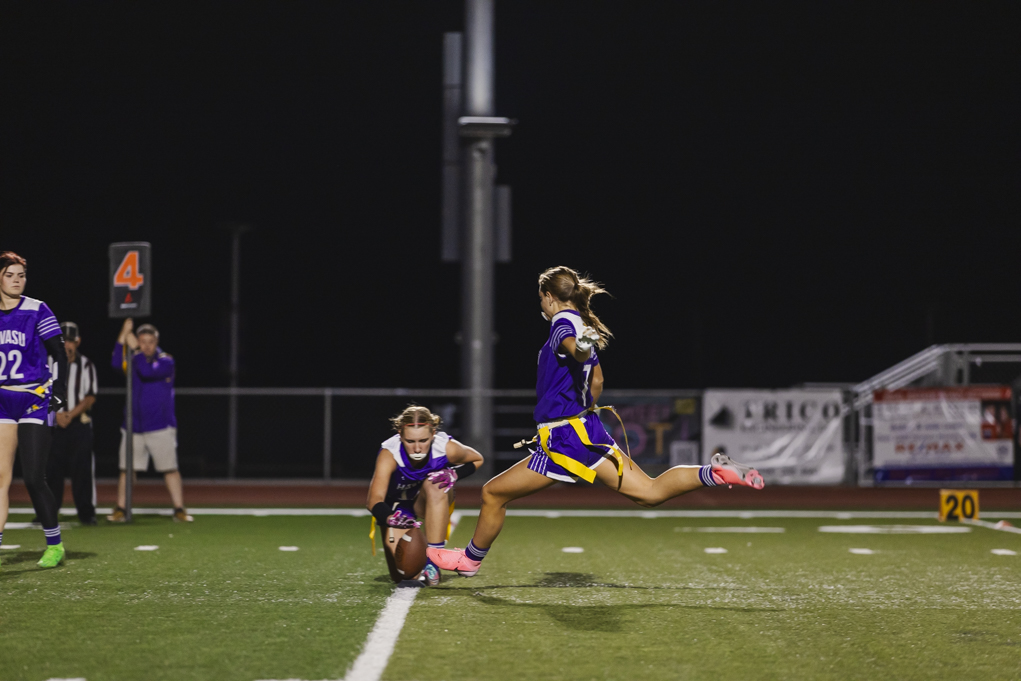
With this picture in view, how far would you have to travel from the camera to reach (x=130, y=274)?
1019 cm

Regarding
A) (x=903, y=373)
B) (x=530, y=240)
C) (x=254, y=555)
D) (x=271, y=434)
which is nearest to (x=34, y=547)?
(x=254, y=555)

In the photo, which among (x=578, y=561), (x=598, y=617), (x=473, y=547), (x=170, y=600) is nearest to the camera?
(x=598, y=617)

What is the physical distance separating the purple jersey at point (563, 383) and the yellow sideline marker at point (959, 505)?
6782 mm

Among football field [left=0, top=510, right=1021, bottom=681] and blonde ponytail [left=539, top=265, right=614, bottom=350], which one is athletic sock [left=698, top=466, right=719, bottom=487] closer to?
football field [left=0, top=510, right=1021, bottom=681]

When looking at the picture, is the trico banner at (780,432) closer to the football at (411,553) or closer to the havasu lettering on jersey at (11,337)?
the football at (411,553)

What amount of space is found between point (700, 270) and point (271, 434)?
25723mm

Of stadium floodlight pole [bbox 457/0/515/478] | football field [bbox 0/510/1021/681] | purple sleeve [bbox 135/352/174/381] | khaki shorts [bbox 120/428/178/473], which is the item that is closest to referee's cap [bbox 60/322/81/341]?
purple sleeve [bbox 135/352/174/381]

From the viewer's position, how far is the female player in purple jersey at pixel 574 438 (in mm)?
5512

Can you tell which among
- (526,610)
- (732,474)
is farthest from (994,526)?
(526,610)

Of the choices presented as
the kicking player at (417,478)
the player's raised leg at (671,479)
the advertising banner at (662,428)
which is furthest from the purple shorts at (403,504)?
the advertising banner at (662,428)

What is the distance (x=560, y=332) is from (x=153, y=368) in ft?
19.9

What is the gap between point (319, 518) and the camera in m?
11.0

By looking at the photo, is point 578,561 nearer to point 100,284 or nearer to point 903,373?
point 903,373

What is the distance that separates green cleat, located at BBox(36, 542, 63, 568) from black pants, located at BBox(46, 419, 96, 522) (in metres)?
2.71
